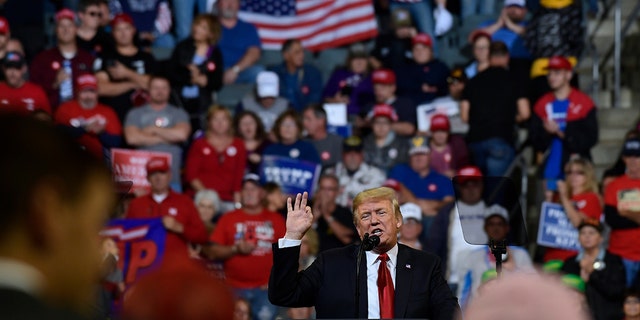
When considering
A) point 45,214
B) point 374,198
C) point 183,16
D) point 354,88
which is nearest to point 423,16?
point 354,88

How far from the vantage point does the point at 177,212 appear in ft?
39.3

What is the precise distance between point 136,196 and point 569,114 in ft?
14.1

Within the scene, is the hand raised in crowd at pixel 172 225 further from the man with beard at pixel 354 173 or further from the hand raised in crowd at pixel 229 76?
the hand raised in crowd at pixel 229 76

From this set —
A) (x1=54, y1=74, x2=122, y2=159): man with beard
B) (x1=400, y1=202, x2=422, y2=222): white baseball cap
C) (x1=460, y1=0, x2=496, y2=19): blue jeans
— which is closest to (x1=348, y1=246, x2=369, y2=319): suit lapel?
(x1=400, y1=202, x2=422, y2=222): white baseball cap

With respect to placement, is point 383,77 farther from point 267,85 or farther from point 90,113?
point 90,113

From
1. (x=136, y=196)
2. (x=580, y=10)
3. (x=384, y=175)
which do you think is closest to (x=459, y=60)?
(x=580, y=10)

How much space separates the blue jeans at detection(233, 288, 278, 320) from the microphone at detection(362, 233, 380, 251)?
4.91m

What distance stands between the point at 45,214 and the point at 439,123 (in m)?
11.0

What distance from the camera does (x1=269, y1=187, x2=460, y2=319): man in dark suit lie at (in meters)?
6.60

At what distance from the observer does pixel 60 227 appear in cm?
228

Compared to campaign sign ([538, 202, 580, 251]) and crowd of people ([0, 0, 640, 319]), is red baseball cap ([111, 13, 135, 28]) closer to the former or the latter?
crowd of people ([0, 0, 640, 319])

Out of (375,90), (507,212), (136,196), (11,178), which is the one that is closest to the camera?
(11,178)

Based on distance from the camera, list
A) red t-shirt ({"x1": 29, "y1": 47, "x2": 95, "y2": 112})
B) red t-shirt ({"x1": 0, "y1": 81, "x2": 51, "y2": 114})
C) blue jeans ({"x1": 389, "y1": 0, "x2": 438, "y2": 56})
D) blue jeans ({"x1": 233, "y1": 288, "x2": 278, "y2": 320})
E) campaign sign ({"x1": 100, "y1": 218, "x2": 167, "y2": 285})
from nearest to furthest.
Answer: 1. campaign sign ({"x1": 100, "y1": 218, "x2": 167, "y2": 285})
2. blue jeans ({"x1": 233, "y1": 288, "x2": 278, "y2": 320})
3. red t-shirt ({"x1": 0, "y1": 81, "x2": 51, "y2": 114})
4. red t-shirt ({"x1": 29, "y1": 47, "x2": 95, "y2": 112})
5. blue jeans ({"x1": 389, "y1": 0, "x2": 438, "y2": 56})

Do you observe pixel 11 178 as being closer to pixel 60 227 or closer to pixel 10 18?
pixel 60 227
